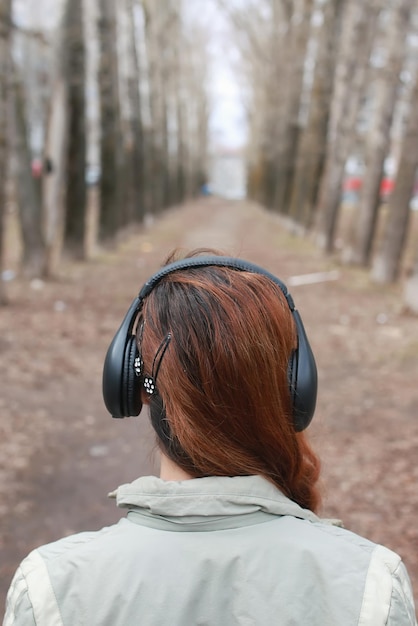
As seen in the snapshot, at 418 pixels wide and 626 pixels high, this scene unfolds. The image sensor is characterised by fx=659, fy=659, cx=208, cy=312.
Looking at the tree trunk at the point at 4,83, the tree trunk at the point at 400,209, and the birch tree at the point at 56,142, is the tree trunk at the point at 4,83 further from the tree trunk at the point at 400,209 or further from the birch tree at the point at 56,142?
the tree trunk at the point at 400,209

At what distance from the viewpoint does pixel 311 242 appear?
21.4 m

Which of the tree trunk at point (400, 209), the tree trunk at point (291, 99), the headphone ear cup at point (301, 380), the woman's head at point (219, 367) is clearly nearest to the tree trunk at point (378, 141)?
the tree trunk at point (400, 209)

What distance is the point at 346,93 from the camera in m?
16.2

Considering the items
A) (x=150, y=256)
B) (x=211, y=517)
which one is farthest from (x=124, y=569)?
(x=150, y=256)

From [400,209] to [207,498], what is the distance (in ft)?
38.1

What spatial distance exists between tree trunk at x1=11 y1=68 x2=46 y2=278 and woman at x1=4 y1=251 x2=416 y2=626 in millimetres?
10218

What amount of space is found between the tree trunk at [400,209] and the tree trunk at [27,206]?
6.30m

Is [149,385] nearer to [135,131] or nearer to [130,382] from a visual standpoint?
[130,382]

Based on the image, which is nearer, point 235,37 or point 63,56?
point 63,56

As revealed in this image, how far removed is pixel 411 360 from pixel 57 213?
6.98 metres

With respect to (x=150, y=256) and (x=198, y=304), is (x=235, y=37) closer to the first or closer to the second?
(x=150, y=256)

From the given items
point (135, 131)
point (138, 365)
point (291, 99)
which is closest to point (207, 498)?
point (138, 365)

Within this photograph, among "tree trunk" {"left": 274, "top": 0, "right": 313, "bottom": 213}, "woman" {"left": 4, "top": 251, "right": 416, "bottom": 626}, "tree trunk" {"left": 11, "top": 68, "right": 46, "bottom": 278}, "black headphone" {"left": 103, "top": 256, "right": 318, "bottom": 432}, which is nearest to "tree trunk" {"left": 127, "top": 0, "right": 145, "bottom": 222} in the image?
"tree trunk" {"left": 274, "top": 0, "right": 313, "bottom": 213}

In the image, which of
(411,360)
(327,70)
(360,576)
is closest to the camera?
(360,576)
